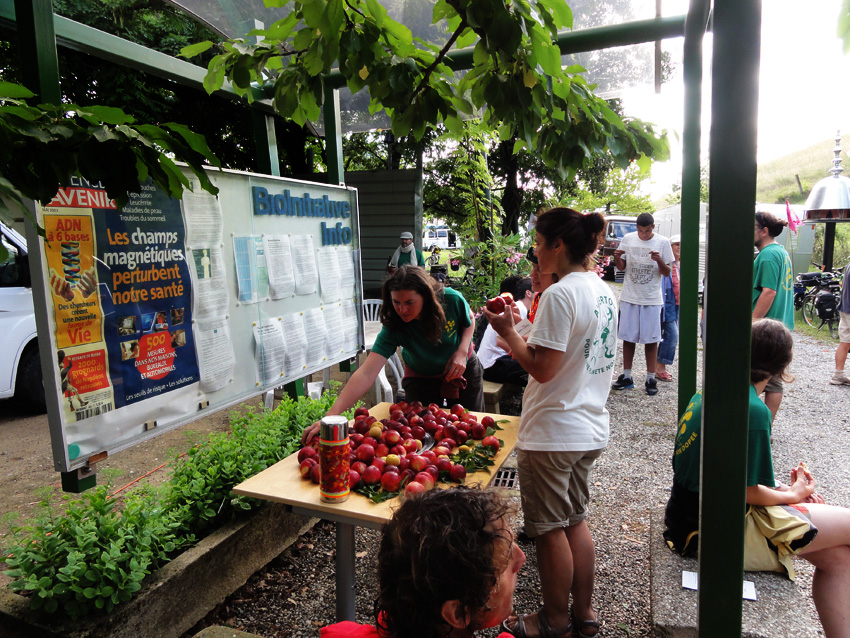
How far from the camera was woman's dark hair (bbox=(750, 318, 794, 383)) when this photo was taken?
2.76m

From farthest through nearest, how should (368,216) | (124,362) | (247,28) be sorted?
(368,216), (247,28), (124,362)

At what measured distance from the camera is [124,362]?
2.65 metres

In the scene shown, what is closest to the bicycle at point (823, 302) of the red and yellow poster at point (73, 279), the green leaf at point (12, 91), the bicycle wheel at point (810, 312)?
the bicycle wheel at point (810, 312)

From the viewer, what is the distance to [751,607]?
95.3 inches

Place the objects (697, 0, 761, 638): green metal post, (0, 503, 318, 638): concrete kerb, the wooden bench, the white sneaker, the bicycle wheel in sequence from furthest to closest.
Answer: the bicycle wheel → the white sneaker → the wooden bench → (0, 503, 318, 638): concrete kerb → (697, 0, 761, 638): green metal post

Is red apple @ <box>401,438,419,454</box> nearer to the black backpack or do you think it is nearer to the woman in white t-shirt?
the woman in white t-shirt

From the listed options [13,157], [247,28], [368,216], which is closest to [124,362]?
[13,157]

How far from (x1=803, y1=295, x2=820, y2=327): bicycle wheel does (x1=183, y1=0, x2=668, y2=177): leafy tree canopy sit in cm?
1222

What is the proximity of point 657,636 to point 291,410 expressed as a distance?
2.49 meters

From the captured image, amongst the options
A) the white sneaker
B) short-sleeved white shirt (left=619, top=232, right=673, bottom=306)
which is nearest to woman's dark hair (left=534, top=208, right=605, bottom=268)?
short-sleeved white shirt (left=619, top=232, right=673, bottom=306)

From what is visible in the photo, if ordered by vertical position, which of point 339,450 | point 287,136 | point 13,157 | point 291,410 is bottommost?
point 291,410

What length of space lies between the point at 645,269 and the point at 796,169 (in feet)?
279

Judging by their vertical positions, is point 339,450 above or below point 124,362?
below

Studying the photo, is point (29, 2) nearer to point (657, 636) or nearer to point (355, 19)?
point (355, 19)
